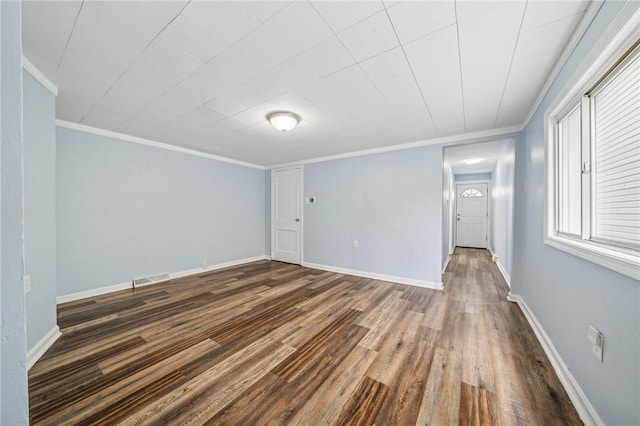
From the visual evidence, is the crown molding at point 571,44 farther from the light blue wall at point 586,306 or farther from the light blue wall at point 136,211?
the light blue wall at point 136,211

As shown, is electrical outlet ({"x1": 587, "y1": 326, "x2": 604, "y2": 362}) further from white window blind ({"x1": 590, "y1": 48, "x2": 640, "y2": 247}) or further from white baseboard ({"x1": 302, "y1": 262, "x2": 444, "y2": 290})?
white baseboard ({"x1": 302, "y1": 262, "x2": 444, "y2": 290})

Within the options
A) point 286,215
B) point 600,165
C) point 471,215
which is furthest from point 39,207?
point 471,215

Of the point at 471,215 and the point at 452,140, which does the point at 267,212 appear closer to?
the point at 452,140

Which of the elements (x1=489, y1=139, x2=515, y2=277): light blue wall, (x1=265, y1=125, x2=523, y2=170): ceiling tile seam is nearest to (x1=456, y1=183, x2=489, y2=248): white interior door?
(x1=489, y1=139, x2=515, y2=277): light blue wall

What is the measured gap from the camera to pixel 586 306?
137 centimetres

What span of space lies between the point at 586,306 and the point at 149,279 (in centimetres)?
488

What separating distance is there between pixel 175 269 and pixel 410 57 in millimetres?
4453

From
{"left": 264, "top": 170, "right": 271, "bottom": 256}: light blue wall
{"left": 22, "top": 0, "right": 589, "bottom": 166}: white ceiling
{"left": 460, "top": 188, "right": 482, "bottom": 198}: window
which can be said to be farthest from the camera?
{"left": 460, "top": 188, "right": 482, "bottom": 198}: window

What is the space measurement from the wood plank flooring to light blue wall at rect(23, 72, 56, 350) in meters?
0.33

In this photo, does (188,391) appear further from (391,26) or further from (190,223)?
(190,223)

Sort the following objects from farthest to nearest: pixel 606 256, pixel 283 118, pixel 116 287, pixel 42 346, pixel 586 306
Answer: pixel 116 287
pixel 283 118
pixel 42 346
pixel 586 306
pixel 606 256

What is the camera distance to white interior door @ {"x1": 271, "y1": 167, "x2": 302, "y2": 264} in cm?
515

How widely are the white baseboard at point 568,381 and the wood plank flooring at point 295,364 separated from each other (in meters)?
0.04

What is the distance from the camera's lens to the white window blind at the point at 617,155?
113cm
